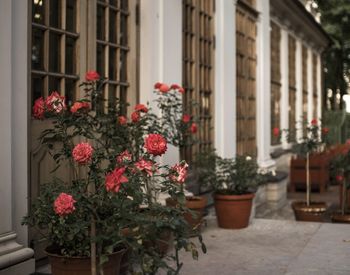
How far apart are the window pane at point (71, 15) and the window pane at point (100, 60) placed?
441 mm

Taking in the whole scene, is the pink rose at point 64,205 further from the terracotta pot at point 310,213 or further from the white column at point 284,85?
the white column at point 284,85

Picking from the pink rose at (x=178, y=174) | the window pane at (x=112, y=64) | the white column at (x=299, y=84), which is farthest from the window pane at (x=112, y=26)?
the white column at (x=299, y=84)

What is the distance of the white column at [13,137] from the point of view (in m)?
4.14

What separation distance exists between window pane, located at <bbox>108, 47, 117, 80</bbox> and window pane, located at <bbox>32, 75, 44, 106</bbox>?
116 centimetres

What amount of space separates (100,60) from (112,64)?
0.89 ft

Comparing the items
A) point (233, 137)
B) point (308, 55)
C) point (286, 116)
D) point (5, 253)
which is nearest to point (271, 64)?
point (286, 116)

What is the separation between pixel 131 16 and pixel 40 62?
68.0 inches

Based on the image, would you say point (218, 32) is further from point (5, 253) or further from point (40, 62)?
point (5, 253)

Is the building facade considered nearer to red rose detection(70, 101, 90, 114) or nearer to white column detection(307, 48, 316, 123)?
red rose detection(70, 101, 90, 114)

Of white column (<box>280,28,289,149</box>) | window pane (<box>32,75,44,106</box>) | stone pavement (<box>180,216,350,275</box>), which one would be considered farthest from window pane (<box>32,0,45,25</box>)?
A: white column (<box>280,28,289,149</box>)

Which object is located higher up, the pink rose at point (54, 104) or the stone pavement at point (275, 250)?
the pink rose at point (54, 104)

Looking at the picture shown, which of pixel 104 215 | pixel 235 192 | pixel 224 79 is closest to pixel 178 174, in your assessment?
pixel 104 215

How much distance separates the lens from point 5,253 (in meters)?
4.12

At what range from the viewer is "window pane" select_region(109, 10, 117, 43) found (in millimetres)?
5980
